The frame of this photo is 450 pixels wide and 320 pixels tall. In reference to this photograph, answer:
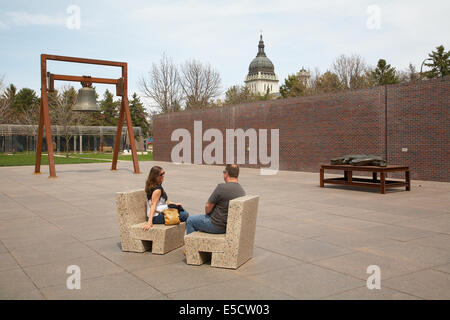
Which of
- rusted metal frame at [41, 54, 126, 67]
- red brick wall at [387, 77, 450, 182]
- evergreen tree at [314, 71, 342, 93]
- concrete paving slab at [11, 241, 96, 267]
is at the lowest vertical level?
concrete paving slab at [11, 241, 96, 267]

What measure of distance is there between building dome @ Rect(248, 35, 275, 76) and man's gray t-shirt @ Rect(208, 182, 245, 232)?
18369 centimetres

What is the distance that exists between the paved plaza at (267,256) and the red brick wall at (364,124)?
777 centimetres

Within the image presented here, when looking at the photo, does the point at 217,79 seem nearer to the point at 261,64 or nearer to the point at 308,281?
the point at 308,281

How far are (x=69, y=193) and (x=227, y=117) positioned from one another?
57.9 ft

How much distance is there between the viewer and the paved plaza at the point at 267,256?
448 cm

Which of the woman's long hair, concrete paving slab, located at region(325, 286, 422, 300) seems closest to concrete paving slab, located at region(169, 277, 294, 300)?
concrete paving slab, located at region(325, 286, 422, 300)

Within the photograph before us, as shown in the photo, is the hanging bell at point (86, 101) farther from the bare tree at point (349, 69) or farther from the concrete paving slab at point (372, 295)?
the bare tree at point (349, 69)

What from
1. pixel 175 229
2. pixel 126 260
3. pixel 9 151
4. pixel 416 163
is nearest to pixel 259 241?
pixel 175 229

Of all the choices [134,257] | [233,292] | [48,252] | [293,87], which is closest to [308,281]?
[233,292]

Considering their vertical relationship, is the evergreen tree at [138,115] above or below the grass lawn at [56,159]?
above

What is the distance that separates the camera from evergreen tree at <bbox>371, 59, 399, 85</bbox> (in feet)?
184

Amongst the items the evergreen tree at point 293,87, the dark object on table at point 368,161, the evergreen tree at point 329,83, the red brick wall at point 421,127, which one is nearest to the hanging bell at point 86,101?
the dark object on table at point 368,161

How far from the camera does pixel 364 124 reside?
66.9 ft

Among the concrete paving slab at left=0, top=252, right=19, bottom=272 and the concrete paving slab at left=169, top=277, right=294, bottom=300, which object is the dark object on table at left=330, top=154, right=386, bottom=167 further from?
the concrete paving slab at left=0, top=252, right=19, bottom=272
